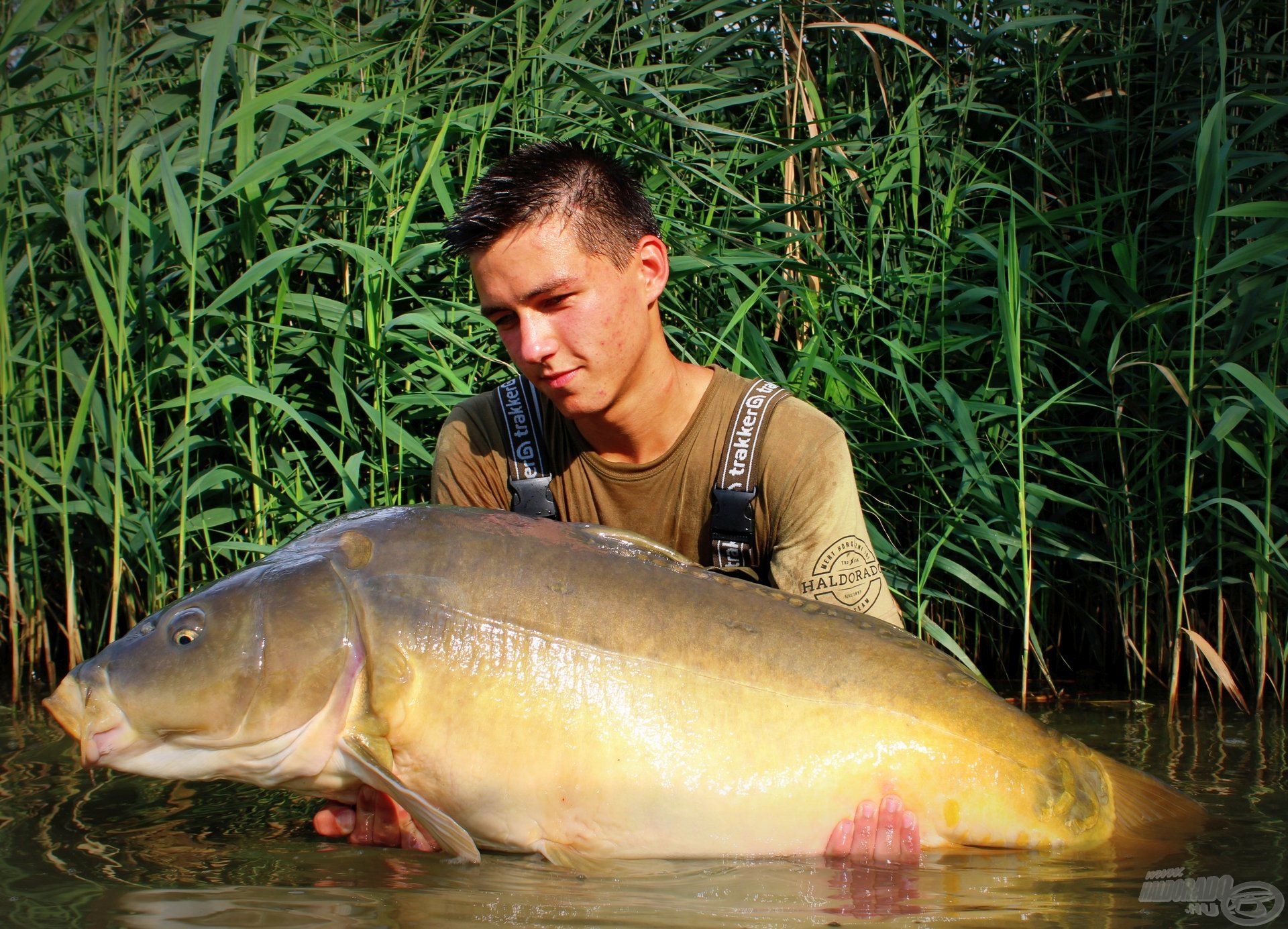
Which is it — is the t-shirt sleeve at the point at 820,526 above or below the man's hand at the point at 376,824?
above

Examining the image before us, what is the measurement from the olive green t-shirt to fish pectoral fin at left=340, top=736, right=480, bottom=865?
793 mm

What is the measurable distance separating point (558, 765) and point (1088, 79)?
11.0 feet

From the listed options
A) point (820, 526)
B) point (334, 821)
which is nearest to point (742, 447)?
point (820, 526)

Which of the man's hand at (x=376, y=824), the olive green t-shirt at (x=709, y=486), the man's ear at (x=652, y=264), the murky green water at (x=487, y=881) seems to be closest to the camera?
the murky green water at (x=487, y=881)

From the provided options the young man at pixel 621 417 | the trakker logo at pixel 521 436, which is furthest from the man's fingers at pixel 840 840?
the trakker logo at pixel 521 436

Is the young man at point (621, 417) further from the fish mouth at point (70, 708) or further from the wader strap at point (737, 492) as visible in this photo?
the fish mouth at point (70, 708)

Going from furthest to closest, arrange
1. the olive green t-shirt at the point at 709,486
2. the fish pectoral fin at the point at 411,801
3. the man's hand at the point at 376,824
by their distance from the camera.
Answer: the olive green t-shirt at the point at 709,486, the man's hand at the point at 376,824, the fish pectoral fin at the point at 411,801

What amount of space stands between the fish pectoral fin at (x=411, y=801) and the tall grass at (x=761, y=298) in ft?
4.59

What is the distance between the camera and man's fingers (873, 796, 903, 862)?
1.89 meters

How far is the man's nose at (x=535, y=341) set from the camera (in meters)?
2.35

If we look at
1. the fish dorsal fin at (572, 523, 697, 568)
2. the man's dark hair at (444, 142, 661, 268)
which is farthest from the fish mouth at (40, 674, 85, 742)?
the man's dark hair at (444, 142, 661, 268)

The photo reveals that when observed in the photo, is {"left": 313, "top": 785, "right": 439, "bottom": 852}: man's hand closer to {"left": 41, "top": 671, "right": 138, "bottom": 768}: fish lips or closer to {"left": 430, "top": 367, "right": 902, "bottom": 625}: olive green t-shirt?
{"left": 41, "top": 671, "right": 138, "bottom": 768}: fish lips

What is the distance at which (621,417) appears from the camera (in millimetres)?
2523

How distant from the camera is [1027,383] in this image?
3457mm
